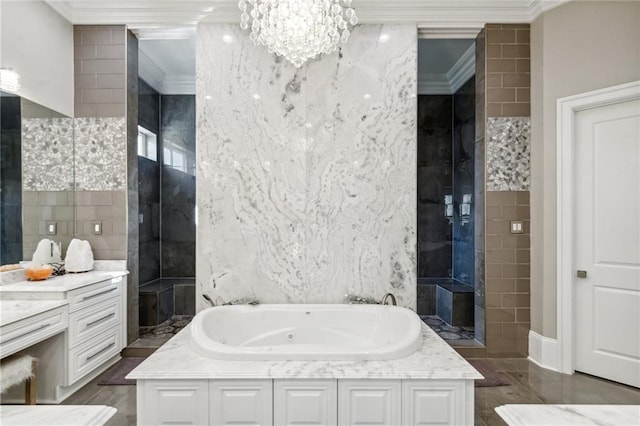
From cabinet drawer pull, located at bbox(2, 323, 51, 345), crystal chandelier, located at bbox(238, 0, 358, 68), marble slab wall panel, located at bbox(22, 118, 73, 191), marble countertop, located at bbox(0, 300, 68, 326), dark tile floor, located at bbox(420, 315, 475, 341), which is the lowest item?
dark tile floor, located at bbox(420, 315, 475, 341)

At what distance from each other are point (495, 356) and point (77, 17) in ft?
16.1

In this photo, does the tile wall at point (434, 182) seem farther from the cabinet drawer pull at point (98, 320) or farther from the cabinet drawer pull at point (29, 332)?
the cabinet drawer pull at point (29, 332)

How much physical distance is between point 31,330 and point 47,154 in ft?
4.94

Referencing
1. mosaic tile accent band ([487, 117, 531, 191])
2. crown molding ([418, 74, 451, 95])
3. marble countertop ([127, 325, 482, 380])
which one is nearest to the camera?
marble countertop ([127, 325, 482, 380])

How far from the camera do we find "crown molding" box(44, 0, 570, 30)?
302cm

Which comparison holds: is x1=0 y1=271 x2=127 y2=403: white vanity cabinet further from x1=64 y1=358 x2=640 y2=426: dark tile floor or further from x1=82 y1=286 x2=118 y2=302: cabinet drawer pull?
x1=64 y1=358 x2=640 y2=426: dark tile floor

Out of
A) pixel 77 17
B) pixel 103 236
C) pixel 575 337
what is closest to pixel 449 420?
pixel 575 337

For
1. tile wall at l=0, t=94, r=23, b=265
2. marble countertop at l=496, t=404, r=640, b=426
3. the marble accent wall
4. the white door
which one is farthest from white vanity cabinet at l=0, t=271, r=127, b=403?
the white door

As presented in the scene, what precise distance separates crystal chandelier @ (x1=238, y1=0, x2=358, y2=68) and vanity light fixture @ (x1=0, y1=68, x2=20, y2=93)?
6.20ft

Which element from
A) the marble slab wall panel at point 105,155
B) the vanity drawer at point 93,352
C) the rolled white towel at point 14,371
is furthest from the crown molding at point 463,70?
the rolled white towel at point 14,371

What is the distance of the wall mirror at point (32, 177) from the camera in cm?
249

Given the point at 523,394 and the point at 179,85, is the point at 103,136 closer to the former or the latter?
the point at 179,85

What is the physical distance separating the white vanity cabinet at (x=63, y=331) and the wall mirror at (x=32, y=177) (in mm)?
393

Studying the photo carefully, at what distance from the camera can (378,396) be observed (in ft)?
5.99
